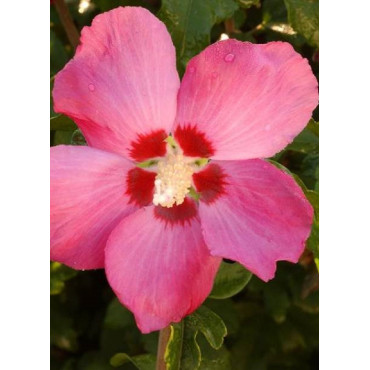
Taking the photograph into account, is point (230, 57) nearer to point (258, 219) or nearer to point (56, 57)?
point (258, 219)

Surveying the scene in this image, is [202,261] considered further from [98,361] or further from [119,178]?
[98,361]

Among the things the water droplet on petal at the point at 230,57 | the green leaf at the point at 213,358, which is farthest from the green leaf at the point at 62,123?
the green leaf at the point at 213,358

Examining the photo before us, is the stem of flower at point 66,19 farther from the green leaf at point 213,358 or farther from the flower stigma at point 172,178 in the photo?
the green leaf at point 213,358

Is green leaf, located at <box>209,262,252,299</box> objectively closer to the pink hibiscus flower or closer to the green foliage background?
the green foliage background

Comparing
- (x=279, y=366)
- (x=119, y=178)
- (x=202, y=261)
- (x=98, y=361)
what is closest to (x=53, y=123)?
(x=119, y=178)

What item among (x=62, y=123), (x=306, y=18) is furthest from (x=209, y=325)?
(x=306, y=18)

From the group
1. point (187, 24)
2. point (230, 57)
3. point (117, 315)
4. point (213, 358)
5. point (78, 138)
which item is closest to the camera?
point (230, 57)
